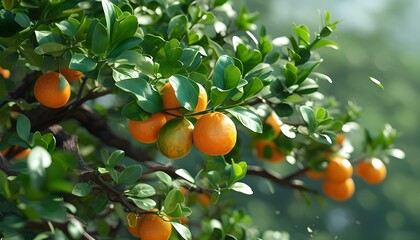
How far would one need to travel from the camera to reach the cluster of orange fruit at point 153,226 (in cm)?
92

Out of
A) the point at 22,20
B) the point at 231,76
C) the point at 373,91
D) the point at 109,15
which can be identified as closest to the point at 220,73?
the point at 231,76

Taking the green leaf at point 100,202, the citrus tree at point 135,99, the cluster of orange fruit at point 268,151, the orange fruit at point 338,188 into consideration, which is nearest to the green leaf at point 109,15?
the citrus tree at point 135,99

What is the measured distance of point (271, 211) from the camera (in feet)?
13.3

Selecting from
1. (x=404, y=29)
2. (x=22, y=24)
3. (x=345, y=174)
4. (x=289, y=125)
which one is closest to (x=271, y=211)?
(x=404, y=29)

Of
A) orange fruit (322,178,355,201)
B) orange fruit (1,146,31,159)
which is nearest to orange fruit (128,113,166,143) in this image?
orange fruit (1,146,31,159)

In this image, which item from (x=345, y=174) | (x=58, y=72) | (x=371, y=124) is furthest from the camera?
(x=371, y=124)

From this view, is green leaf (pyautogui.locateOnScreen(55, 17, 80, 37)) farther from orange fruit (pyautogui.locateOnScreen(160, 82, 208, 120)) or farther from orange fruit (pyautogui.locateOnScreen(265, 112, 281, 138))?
orange fruit (pyautogui.locateOnScreen(265, 112, 281, 138))

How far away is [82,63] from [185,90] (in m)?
0.11

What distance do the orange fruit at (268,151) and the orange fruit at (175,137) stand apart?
0.55 m

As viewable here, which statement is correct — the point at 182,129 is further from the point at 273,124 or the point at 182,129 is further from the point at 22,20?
the point at 273,124

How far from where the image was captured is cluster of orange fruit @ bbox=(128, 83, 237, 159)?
2.85 feet

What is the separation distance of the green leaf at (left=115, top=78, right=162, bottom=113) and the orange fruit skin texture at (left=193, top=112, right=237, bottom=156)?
0.16 feet

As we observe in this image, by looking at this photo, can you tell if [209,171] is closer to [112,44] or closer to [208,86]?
[208,86]

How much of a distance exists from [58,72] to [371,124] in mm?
3647
